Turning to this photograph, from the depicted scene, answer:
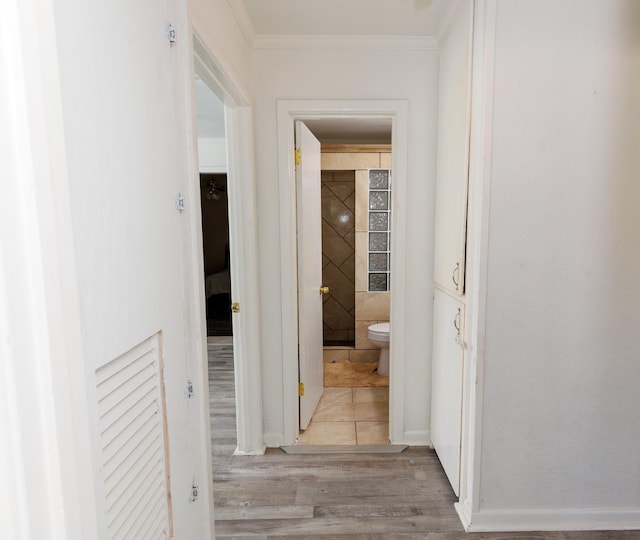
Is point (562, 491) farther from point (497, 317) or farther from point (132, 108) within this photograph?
point (132, 108)

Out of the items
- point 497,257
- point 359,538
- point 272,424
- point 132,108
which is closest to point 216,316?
point 272,424

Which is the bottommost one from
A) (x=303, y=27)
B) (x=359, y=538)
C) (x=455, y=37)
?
(x=359, y=538)

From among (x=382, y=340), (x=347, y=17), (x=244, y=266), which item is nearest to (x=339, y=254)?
(x=382, y=340)

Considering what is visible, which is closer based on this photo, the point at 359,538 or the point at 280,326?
the point at 359,538

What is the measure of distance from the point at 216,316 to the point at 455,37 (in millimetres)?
4740

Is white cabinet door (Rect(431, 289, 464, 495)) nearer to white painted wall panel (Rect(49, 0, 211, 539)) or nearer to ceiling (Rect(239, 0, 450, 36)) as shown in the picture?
white painted wall panel (Rect(49, 0, 211, 539))

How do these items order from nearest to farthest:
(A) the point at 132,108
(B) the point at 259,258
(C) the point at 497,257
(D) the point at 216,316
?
1. (A) the point at 132,108
2. (C) the point at 497,257
3. (B) the point at 259,258
4. (D) the point at 216,316

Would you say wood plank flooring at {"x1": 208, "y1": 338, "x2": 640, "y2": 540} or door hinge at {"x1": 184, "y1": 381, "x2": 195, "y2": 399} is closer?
door hinge at {"x1": 184, "y1": 381, "x2": 195, "y2": 399}

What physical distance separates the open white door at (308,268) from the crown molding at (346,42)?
428mm

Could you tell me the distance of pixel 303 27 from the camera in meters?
2.10

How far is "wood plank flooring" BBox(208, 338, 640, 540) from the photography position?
174 cm

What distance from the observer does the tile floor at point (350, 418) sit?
2521mm

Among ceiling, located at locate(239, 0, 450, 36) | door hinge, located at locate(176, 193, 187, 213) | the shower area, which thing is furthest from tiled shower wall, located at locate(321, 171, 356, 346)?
door hinge, located at locate(176, 193, 187, 213)

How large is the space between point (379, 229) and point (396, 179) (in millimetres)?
1715
